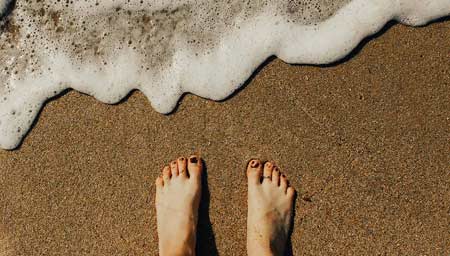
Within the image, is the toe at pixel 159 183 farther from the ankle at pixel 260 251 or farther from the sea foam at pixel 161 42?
the ankle at pixel 260 251

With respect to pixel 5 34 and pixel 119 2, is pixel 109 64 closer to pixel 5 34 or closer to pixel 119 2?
pixel 119 2

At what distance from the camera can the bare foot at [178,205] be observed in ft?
7.54

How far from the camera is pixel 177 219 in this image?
233 centimetres

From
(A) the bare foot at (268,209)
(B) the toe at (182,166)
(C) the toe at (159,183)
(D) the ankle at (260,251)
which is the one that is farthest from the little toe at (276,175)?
(C) the toe at (159,183)

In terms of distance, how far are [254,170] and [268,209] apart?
22 cm

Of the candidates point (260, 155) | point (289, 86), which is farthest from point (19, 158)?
point (289, 86)

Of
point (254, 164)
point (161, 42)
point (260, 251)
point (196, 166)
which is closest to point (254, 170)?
point (254, 164)

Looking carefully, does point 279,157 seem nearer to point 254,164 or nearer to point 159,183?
point 254,164

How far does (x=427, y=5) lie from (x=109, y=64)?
161 centimetres

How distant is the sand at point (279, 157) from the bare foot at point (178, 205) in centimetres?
5

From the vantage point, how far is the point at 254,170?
89.0 inches

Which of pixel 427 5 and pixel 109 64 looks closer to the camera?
pixel 427 5

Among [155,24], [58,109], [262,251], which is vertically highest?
[155,24]

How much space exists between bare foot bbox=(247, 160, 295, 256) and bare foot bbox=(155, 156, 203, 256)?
0.28 metres
